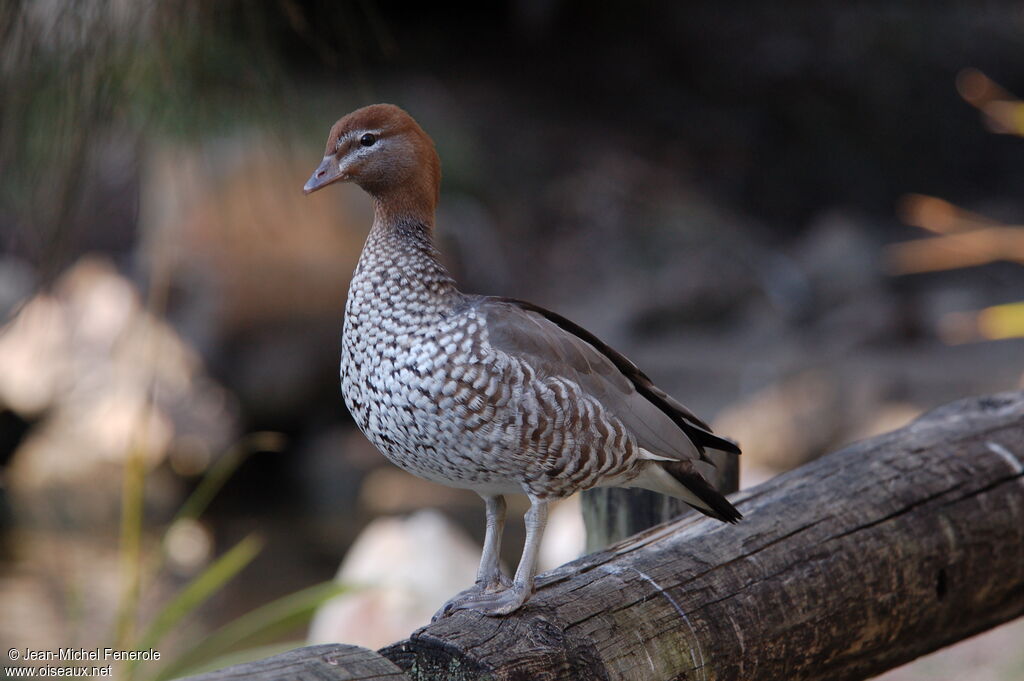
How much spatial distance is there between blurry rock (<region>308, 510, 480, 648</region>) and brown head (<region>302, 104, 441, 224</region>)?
1877 millimetres

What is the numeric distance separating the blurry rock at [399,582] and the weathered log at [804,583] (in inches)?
67.0

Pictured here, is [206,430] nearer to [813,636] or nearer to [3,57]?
[3,57]

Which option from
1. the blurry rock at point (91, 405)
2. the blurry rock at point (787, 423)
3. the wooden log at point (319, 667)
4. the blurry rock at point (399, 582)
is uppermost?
the wooden log at point (319, 667)

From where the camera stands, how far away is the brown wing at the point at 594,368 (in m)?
1.75

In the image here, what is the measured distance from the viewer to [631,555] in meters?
1.87

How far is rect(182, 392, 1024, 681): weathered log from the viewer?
162 centimetres

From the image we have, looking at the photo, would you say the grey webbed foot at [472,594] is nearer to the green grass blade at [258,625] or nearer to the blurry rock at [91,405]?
the green grass blade at [258,625]

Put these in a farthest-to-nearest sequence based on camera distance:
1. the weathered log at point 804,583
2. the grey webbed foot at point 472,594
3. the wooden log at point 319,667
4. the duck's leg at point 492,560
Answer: the duck's leg at point 492,560
the grey webbed foot at point 472,594
the weathered log at point 804,583
the wooden log at point 319,667

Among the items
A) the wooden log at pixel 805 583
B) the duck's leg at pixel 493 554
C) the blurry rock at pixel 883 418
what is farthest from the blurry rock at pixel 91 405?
the wooden log at pixel 805 583

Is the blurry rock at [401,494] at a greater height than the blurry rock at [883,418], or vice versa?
the blurry rock at [883,418]

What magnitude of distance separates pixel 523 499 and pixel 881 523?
4723mm

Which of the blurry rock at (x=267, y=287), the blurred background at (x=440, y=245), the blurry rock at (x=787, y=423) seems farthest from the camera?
the blurry rock at (x=267, y=287)

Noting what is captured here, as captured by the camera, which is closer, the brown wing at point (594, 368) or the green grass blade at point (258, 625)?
the brown wing at point (594, 368)

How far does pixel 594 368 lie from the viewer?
5.98 ft
